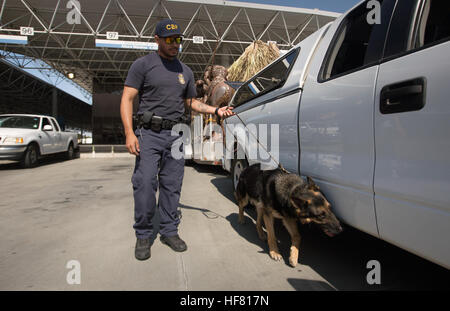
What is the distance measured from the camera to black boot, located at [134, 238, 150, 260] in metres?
2.09

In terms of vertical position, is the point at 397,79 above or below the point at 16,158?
above

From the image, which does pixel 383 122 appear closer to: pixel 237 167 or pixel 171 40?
pixel 171 40

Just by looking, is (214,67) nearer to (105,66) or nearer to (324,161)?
(324,161)

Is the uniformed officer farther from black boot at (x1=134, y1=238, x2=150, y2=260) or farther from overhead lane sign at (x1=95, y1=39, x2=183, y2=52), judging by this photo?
overhead lane sign at (x1=95, y1=39, x2=183, y2=52)

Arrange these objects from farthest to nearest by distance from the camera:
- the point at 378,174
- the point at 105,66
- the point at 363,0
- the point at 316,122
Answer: the point at 105,66 < the point at 316,122 < the point at 363,0 < the point at 378,174

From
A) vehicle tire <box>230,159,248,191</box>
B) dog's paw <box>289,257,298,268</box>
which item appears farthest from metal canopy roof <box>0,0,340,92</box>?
dog's paw <box>289,257,298,268</box>

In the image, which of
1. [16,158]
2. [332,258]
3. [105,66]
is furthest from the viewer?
[105,66]

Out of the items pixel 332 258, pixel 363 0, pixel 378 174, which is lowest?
pixel 332 258

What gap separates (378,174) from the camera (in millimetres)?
1388

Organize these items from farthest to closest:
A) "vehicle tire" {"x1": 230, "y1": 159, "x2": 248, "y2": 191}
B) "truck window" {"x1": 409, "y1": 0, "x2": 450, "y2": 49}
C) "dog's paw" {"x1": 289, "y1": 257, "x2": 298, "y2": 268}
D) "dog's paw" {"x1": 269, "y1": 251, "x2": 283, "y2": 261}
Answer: "vehicle tire" {"x1": 230, "y1": 159, "x2": 248, "y2": 191} → "dog's paw" {"x1": 269, "y1": 251, "x2": 283, "y2": 261} → "dog's paw" {"x1": 289, "y1": 257, "x2": 298, "y2": 268} → "truck window" {"x1": 409, "y1": 0, "x2": 450, "y2": 49}

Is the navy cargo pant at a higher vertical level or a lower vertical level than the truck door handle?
lower

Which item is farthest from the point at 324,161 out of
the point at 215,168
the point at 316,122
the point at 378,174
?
the point at 215,168

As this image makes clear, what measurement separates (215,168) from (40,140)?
5607 mm

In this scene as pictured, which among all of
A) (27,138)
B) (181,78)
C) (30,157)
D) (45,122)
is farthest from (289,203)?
(45,122)
